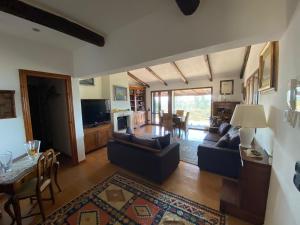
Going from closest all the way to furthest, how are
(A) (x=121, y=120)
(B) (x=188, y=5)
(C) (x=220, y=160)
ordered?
1. (B) (x=188, y=5)
2. (C) (x=220, y=160)
3. (A) (x=121, y=120)

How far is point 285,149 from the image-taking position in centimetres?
120

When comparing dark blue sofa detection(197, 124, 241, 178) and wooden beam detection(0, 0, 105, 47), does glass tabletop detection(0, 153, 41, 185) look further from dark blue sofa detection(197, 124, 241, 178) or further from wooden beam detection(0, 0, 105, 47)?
dark blue sofa detection(197, 124, 241, 178)

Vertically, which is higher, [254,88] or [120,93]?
[120,93]

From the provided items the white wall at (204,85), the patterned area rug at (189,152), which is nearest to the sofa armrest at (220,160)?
the patterned area rug at (189,152)

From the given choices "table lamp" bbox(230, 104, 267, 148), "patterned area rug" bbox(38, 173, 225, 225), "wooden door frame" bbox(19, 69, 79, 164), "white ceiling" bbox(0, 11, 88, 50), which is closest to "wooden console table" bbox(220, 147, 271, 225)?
"patterned area rug" bbox(38, 173, 225, 225)

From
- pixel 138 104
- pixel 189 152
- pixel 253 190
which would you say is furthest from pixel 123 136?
pixel 138 104

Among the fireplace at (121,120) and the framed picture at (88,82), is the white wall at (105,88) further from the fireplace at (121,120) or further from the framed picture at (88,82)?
the fireplace at (121,120)

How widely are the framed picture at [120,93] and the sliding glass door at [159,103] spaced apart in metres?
2.80

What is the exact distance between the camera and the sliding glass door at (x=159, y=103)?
8.05m

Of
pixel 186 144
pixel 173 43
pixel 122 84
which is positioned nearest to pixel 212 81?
pixel 186 144

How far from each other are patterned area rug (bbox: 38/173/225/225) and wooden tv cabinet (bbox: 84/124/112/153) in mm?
1792

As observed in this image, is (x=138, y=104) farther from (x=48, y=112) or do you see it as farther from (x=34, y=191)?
(x=34, y=191)

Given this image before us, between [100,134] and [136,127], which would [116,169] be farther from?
[136,127]

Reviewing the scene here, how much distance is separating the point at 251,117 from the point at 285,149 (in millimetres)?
573
